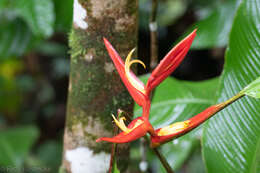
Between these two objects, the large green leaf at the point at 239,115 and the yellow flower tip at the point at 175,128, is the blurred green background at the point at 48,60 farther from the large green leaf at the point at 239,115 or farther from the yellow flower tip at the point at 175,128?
the yellow flower tip at the point at 175,128

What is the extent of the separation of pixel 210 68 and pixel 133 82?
1634mm

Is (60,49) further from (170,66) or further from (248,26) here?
(170,66)

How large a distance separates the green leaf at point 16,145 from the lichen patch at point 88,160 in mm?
805

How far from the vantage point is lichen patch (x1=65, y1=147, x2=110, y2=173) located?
624mm

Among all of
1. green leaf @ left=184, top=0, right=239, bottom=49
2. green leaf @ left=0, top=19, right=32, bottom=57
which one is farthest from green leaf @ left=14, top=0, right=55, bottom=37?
green leaf @ left=184, top=0, right=239, bottom=49

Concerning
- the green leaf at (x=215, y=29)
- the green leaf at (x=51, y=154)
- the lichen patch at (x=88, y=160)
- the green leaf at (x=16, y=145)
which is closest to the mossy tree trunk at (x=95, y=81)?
the lichen patch at (x=88, y=160)

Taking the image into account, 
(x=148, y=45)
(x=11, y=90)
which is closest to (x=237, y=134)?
(x=148, y=45)

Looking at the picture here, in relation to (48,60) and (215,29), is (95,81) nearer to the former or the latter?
(215,29)

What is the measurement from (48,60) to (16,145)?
1.02 m

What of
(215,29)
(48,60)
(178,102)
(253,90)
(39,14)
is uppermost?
(48,60)

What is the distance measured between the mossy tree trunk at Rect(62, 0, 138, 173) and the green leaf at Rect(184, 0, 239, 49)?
0.65 metres

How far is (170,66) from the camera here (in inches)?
15.1

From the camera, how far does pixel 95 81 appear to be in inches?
22.5

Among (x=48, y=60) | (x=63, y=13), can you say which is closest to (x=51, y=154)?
(x=48, y=60)
